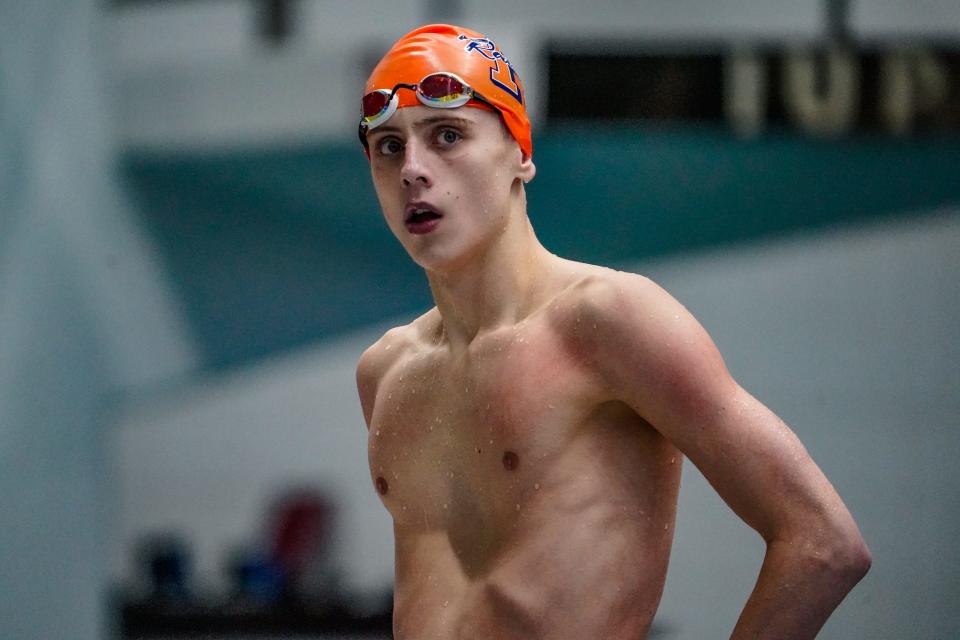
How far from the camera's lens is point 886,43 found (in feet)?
22.4

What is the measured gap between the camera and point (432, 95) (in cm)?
235

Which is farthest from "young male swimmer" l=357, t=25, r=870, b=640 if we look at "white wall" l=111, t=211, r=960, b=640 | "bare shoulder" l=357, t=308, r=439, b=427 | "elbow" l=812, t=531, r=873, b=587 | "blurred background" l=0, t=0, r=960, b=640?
"blurred background" l=0, t=0, r=960, b=640

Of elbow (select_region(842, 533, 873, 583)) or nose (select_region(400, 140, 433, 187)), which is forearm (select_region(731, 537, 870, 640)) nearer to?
elbow (select_region(842, 533, 873, 583))

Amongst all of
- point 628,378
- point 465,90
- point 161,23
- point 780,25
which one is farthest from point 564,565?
point 161,23

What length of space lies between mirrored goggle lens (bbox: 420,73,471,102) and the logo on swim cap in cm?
9

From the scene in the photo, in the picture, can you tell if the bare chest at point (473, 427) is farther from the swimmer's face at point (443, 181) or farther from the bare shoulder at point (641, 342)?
the swimmer's face at point (443, 181)

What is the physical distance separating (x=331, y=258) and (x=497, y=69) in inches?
213

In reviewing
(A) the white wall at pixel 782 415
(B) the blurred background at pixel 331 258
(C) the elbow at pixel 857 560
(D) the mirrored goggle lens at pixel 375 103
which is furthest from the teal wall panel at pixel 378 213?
(C) the elbow at pixel 857 560

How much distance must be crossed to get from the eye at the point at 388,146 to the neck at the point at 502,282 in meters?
0.25

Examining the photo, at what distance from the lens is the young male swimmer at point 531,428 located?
212cm

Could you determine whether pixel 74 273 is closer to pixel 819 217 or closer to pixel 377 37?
pixel 377 37

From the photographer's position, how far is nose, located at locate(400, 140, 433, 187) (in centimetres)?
233

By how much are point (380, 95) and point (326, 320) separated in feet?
17.9

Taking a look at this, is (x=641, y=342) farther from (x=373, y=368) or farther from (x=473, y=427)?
(x=373, y=368)
